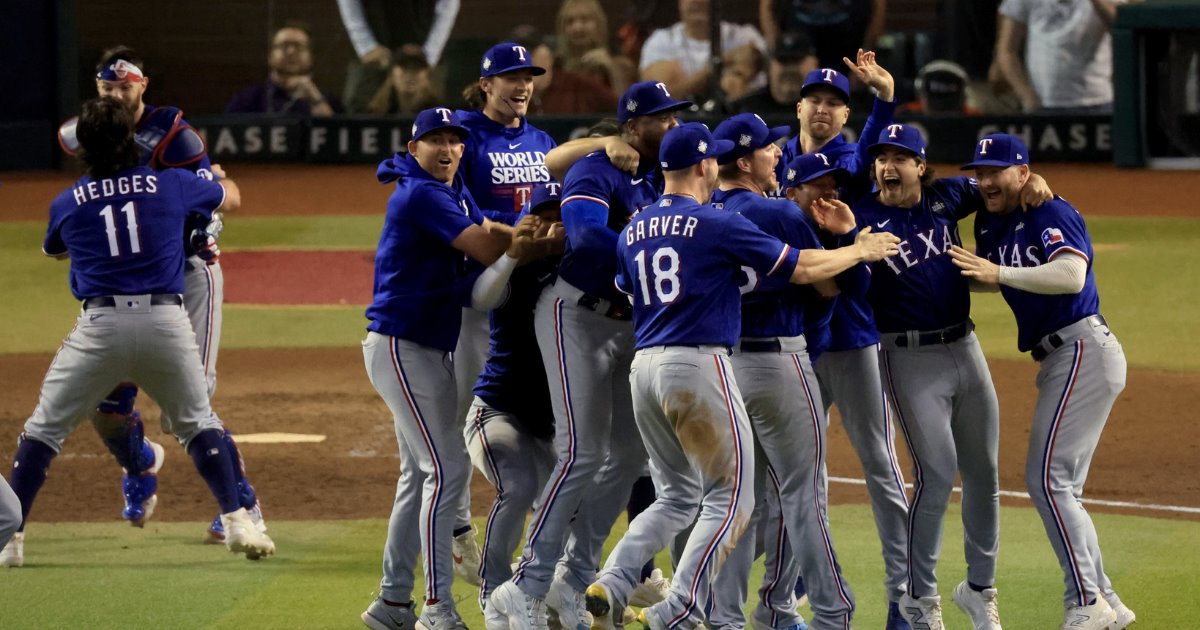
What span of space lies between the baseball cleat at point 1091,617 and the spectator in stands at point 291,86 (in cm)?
1587

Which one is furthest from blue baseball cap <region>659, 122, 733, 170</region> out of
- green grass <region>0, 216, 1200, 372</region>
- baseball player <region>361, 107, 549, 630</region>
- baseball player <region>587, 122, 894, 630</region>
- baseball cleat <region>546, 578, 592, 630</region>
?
green grass <region>0, 216, 1200, 372</region>

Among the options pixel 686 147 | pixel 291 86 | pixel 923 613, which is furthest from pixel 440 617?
pixel 291 86

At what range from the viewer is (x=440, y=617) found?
5965 millimetres

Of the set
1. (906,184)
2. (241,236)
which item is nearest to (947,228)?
(906,184)

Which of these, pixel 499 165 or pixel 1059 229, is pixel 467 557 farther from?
pixel 1059 229

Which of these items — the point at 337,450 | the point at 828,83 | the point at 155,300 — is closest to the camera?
the point at 828,83

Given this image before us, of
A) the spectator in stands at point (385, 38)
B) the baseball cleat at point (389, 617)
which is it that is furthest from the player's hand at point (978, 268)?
the spectator in stands at point (385, 38)

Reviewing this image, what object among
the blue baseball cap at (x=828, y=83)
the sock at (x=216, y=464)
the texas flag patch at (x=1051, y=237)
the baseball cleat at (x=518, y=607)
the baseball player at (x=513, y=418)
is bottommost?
the baseball cleat at (x=518, y=607)

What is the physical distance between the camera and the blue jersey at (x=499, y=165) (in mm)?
7199

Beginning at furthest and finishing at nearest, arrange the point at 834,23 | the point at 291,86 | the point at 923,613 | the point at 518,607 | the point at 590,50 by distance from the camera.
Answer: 1. the point at 291,86
2. the point at 590,50
3. the point at 834,23
4. the point at 923,613
5. the point at 518,607

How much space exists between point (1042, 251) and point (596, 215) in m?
1.60

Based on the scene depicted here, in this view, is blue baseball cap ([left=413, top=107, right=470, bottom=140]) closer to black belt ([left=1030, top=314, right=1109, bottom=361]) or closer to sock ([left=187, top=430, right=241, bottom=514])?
sock ([left=187, top=430, right=241, bottom=514])

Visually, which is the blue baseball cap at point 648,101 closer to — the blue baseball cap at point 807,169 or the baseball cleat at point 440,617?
the blue baseball cap at point 807,169

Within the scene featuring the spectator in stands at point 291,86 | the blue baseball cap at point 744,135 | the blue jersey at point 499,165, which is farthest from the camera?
the spectator in stands at point 291,86
